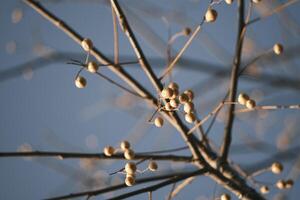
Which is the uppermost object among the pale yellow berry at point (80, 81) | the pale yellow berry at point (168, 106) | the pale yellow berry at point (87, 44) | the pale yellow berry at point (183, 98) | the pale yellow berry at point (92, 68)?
the pale yellow berry at point (87, 44)

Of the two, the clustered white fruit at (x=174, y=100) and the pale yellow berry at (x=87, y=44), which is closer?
the clustered white fruit at (x=174, y=100)

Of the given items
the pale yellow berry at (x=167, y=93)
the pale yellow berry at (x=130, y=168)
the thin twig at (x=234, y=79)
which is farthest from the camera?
the thin twig at (x=234, y=79)

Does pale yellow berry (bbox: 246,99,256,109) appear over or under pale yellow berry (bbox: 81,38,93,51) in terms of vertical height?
under

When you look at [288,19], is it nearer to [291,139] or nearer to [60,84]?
[291,139]

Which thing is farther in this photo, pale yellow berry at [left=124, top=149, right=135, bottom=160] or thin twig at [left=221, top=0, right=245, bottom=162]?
thin twig at [left=221, top=0, right=245, bottom=162]

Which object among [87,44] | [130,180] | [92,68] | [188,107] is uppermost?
[87,44]

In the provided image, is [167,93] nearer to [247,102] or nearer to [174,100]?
[174,100]

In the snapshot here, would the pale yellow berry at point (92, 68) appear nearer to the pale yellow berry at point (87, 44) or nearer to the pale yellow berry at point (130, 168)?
the pale yellow berry at point (87, 44)

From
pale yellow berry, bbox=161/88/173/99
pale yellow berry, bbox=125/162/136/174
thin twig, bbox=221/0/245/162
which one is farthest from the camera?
thin twig, bbox=221/0/245/162

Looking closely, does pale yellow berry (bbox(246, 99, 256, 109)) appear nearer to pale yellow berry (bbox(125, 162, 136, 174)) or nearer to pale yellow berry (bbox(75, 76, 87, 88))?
pale yellow berry (bbox(125, 162, 136, 174))

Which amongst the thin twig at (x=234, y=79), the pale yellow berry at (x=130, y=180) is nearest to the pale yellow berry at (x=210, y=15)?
the thin twig at (x=234, y=79)

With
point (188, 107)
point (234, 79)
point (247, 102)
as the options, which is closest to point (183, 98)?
point (188, 107)

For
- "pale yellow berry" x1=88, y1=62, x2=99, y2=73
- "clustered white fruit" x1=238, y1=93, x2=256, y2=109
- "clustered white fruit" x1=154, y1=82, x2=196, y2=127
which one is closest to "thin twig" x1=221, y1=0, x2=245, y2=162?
"clustered white fruit" x1=238, y1=93, x2=256, y2=109

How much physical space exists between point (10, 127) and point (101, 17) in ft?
16.8
